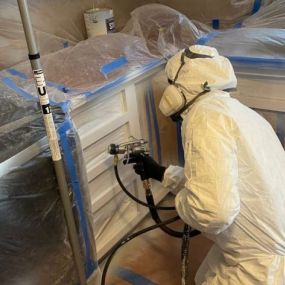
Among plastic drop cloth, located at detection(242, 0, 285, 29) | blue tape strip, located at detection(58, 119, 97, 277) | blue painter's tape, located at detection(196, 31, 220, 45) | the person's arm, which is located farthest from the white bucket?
the person's arm

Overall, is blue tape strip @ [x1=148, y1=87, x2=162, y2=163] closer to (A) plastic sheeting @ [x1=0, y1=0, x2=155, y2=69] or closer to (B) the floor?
(B) the floor

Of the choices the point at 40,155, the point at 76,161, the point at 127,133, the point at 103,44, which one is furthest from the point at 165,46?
the point at 40,155

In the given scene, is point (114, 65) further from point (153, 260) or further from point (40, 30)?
point (153, 260)

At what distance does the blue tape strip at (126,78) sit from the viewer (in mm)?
1368

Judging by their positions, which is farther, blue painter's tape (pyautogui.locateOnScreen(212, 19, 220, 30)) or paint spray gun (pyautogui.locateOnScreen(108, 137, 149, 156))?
blue painter's tape (pyautogui.locateOnScreen(212, 19, 220, 30))

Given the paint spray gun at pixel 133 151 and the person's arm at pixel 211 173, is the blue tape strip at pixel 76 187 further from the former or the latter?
the person's arm at pixel 211 173

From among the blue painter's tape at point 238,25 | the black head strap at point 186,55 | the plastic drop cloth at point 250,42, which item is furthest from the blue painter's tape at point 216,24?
the black head strap at point 186,55

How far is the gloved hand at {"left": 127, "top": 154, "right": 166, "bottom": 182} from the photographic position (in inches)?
52.9

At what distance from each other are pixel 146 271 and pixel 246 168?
2.85ft

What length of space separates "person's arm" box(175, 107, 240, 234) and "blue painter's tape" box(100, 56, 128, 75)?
58 centimetres

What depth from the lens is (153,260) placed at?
1735 mm

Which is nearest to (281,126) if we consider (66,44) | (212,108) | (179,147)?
(179,147)

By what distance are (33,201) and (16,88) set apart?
0.48 meters

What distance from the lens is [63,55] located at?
1.61 m
